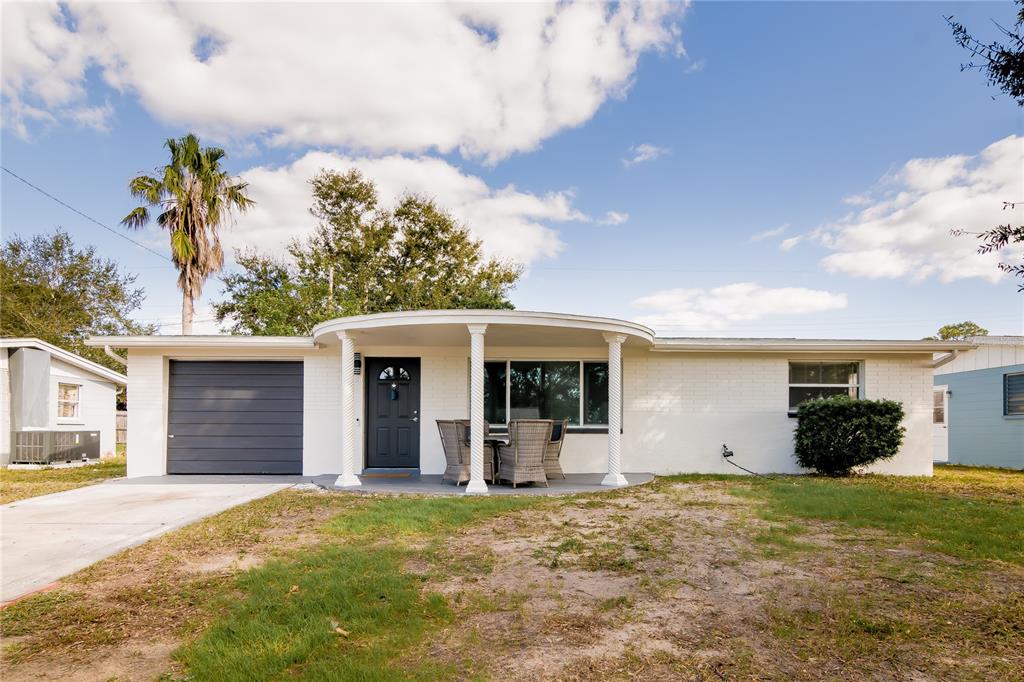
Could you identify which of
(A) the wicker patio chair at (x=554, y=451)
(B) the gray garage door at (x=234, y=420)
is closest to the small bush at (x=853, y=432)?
(A) the wicker patio chair at (x=554, y=451)

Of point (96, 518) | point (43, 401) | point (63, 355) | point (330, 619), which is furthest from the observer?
point (63, 355)

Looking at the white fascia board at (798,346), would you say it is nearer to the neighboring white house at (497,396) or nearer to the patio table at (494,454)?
the neighboring white house at (497,396)

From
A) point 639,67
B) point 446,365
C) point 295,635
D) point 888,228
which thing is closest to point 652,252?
point 639,67

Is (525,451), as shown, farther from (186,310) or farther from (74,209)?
(74,209)

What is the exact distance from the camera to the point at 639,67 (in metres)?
13.0

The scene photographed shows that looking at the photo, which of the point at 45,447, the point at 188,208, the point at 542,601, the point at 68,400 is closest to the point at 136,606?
the point at 542,601

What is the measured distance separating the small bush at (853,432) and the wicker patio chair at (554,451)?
4.38m

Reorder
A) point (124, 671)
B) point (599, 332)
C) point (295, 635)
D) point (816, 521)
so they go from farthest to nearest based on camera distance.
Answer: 1. point (599, 332)
2. point (816, 521)
3. point (295, 635)
4. point (124, 671)

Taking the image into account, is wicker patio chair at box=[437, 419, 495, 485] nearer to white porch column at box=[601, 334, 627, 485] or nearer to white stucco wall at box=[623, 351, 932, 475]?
white porch column at box=[601, 334, 627, 485]

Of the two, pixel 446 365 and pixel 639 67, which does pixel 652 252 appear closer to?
pixel 639 67

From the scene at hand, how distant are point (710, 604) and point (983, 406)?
13.9 meters

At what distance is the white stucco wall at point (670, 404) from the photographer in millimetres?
10250

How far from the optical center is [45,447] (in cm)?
1369

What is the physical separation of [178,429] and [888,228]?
17.4 m
